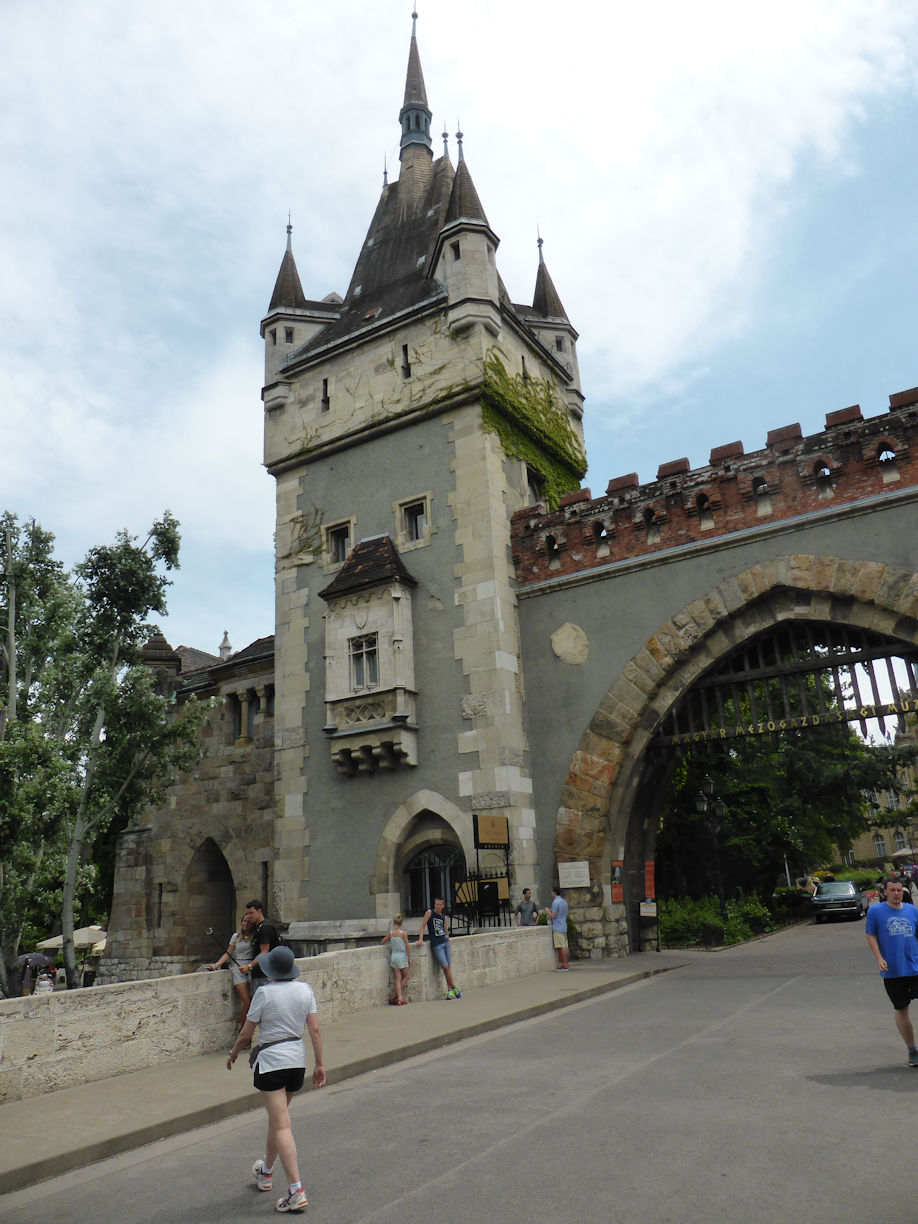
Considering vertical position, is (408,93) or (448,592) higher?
(408,93)

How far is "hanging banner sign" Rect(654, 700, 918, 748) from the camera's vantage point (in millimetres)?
14789

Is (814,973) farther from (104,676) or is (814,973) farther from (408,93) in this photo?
(408,93)

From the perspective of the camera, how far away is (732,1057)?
25.7 ft

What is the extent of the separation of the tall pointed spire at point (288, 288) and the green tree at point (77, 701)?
24.4 ft

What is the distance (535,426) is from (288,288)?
795 centimetres

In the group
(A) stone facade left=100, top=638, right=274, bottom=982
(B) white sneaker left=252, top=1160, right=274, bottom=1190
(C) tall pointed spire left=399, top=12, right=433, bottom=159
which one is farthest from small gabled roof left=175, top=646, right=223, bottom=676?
(B) white sneaker left=252, top=1160, right=274, bottom=1190

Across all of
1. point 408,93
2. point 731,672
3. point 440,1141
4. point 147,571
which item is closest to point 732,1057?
point 440,1141

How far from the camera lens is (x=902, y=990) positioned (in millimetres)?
7129

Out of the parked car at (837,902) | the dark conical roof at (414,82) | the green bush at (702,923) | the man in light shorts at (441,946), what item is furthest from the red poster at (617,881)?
the dark conical roof at (414,82)

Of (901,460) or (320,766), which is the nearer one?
(901,460)

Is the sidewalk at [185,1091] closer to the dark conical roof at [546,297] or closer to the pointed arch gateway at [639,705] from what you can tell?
the pointed arch gateway at [639,705]

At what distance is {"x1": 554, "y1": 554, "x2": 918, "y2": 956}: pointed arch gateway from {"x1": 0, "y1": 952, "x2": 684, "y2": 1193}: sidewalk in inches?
176

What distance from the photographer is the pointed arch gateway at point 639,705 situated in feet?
52.0

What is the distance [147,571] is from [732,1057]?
580 inches
